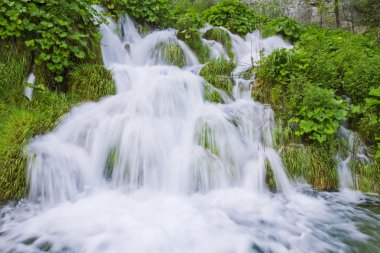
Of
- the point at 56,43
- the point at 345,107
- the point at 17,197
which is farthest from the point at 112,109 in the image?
the point at 345,107

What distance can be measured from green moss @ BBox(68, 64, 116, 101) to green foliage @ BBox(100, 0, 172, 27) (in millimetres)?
3010

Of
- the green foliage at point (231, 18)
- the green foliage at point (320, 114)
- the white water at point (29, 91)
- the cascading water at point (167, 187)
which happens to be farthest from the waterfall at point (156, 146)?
the green foliage at point (231, 18)

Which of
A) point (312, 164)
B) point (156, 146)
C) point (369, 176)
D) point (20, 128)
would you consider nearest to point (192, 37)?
point (156, 146)

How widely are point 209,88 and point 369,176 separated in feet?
9.69

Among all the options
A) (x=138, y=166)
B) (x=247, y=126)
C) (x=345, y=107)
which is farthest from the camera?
(x=247, y=126)

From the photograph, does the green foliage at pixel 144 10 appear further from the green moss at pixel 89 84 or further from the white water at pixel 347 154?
the white water at pixel 347 154

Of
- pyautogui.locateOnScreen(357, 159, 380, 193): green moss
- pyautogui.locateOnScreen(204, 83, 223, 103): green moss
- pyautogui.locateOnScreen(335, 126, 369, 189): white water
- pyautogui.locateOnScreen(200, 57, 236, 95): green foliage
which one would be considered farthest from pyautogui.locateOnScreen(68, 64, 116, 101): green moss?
pyautogui.locateOnScreen(357, 159, 380, 193): green moss

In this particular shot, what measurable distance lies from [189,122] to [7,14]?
334 cm

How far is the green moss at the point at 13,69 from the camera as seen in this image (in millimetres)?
4246

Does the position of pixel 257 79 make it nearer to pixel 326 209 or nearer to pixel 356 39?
pixel 326 209

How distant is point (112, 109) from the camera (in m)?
4.45

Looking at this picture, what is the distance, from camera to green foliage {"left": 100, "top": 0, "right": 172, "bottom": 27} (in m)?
7.34

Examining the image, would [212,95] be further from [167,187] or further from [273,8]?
[273,8]

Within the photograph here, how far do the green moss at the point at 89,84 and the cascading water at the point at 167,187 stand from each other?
22 centimetres
